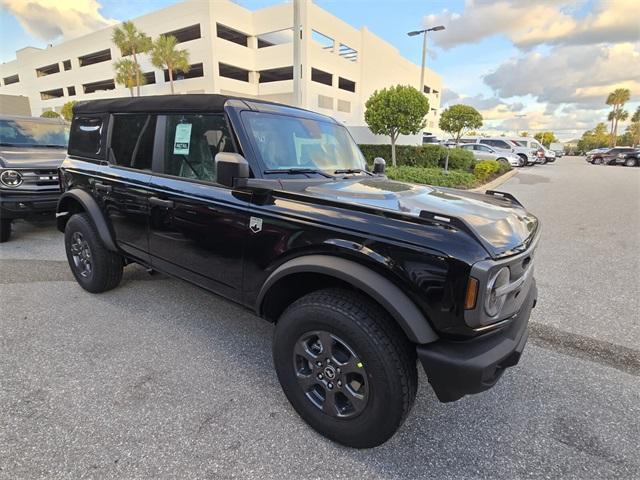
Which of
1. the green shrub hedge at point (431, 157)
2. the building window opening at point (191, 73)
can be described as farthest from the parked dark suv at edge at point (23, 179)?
the building window opening at point (191, 73)

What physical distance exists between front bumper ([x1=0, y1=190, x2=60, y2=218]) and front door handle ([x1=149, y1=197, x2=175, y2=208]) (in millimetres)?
3748

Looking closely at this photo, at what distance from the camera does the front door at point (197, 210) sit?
7.84ft

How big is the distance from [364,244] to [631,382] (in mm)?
2347

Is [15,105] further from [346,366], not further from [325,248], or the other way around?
[346,366]

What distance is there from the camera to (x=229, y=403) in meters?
2.30

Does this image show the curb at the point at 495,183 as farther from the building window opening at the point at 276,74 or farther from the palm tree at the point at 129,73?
the palm tree at the point at 129,73

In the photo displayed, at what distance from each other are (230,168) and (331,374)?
1268 millimetres

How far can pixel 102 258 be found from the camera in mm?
3541

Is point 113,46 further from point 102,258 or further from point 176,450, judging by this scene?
point 176,450

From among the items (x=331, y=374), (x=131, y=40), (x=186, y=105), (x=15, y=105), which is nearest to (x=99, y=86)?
(x=131, y=40)

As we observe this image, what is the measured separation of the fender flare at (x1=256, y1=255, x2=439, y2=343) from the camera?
1.66 meters

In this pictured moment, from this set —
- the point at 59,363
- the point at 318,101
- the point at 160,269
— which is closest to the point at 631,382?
the point at 160,269

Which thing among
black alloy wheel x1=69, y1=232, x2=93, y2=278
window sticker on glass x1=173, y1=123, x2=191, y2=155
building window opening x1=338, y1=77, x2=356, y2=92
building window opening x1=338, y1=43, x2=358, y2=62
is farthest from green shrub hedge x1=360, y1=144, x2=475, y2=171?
building window opening x1=338, y1=43, x2=358, y2=62

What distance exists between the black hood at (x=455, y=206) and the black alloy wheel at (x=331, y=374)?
0.77 metres
